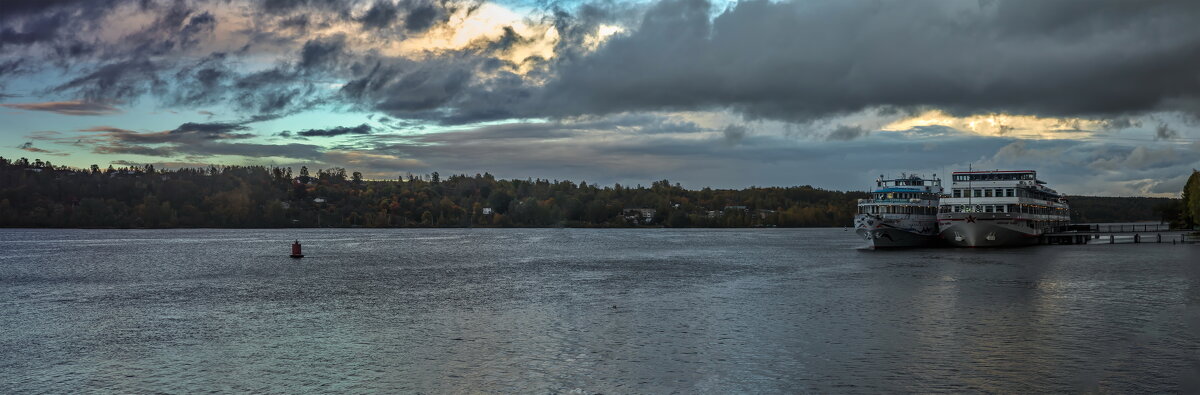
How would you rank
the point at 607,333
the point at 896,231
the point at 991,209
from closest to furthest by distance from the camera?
1. the point at 607,333
2. the point at 991,209
3. the point at 896,231

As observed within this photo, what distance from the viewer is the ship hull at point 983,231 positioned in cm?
11731

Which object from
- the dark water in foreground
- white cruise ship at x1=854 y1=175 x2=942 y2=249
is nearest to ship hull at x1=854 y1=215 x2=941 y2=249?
white cruise ship at x1=854 y1=175 x2=942 y2=249

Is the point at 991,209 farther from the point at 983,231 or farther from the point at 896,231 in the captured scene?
the point at 896,231

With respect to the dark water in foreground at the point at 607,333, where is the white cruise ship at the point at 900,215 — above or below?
above

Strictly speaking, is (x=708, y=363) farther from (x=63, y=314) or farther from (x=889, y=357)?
Answer: (x=63, y=314)

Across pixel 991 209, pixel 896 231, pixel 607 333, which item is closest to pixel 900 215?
pixel 896 231

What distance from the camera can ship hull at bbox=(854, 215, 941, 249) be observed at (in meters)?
121

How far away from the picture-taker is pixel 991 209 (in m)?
116

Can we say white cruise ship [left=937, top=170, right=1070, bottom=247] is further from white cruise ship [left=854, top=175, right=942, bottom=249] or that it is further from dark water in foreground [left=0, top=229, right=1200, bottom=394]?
dark water in foreground [left=0, top=229, right=1200, bottom=394]

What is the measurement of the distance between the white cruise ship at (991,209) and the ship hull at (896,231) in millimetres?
4354

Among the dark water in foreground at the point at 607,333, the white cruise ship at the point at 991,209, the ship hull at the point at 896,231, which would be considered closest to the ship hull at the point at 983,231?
the white cruise ship at the point at 991,209

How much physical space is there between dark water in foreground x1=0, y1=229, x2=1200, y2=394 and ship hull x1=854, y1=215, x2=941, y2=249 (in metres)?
46.5

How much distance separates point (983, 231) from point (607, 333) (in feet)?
321

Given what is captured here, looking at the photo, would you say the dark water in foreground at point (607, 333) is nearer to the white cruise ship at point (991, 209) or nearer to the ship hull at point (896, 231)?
the white cruise ship at point (991, 209)
